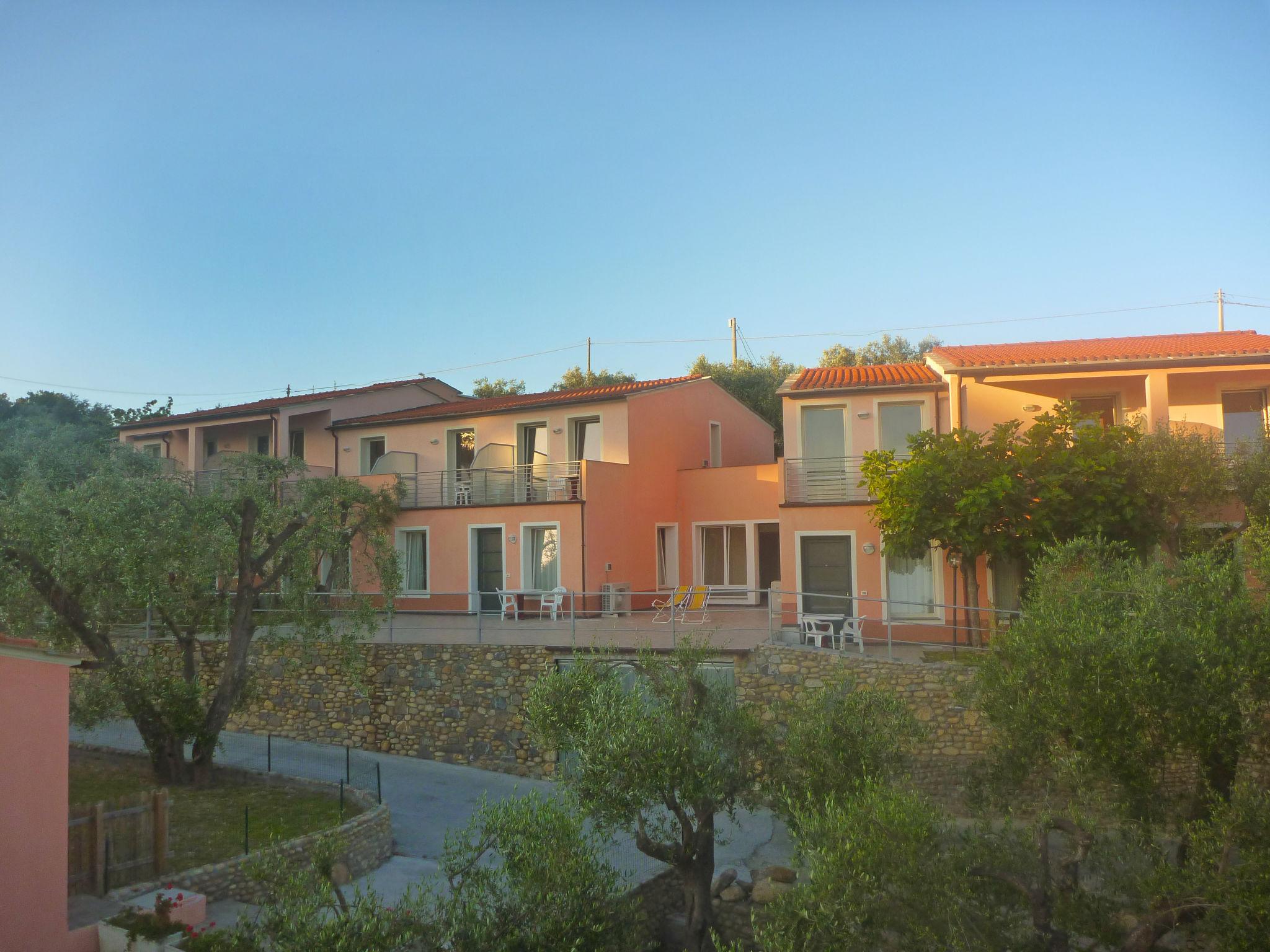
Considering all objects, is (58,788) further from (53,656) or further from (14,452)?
(14,452)

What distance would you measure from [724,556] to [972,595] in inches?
293

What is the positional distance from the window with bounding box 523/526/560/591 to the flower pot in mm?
12728

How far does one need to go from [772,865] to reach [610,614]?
8.95 meters

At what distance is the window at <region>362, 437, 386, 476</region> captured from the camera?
26.3m

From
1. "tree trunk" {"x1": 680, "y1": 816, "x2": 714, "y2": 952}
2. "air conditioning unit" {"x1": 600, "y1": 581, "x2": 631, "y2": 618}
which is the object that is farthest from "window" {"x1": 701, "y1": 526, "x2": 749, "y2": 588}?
"tree trunk" {"x1": 680, "y1": 816, "x2": 714, "y2": 952}

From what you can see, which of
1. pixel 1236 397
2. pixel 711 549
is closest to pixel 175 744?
pixel 711 549

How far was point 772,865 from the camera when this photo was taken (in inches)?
489

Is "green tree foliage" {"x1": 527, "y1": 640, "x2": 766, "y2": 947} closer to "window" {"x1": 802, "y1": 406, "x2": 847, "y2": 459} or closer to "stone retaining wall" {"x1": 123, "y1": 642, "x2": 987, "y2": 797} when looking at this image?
"stone retaining wall" {"x1": 123, "y1": 642, "x2": 987, "y2": 797}

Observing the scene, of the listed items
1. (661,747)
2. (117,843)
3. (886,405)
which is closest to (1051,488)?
(886,405)

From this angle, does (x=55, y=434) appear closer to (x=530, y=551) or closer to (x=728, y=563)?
(x=530, y=551)

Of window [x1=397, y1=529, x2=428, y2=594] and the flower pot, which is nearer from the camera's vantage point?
the flower pot

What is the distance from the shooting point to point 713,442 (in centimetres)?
2652

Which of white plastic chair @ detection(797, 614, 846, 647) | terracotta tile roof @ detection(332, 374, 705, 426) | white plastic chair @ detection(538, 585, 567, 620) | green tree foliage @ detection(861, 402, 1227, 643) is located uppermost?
terracotta tile roof @ detection(332, 374, 705, 426)

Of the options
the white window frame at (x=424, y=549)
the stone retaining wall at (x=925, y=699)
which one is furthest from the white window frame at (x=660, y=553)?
the stone retaining wall at (x=925, y=699)
